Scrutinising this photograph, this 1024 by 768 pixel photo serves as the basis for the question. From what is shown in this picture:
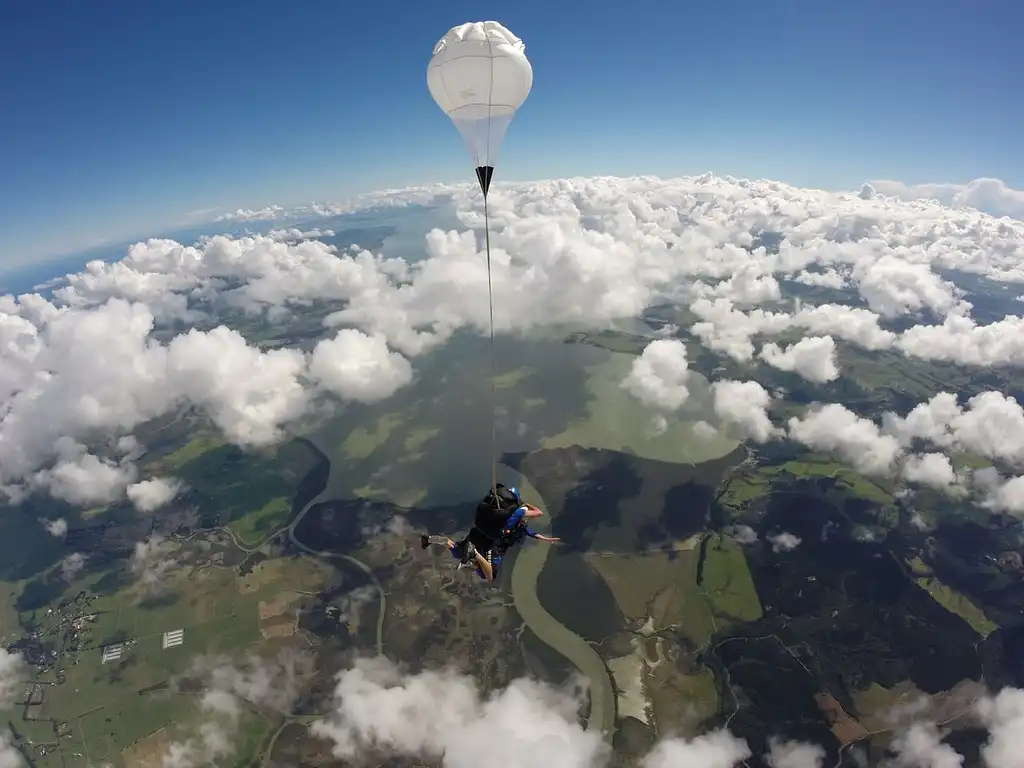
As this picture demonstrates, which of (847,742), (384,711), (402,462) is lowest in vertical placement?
(847,742)

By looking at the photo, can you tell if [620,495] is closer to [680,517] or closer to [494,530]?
[680,517]

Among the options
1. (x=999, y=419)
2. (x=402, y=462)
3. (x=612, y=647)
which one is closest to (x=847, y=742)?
(x=612, y=647)

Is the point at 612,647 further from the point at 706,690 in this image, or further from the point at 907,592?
the point at 907,592

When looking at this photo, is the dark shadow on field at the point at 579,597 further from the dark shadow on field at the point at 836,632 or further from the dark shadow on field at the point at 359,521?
the dark shadow on field at the point at 359,521

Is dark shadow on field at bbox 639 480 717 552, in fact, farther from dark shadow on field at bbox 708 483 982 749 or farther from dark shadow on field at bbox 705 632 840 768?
dark shadow on field at bbox 705 632 840 768

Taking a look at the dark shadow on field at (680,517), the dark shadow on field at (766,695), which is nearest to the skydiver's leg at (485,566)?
the dark shadow on field at (766,695)

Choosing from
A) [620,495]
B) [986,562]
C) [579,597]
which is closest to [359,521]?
[579,597]

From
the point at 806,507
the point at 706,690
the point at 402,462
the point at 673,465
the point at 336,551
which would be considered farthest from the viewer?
the point at 402,462
